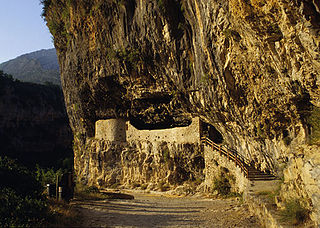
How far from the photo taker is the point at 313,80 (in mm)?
6191

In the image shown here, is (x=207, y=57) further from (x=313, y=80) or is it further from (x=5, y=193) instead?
(x=5, y=193)

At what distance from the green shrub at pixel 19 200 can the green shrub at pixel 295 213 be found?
18.9 ft

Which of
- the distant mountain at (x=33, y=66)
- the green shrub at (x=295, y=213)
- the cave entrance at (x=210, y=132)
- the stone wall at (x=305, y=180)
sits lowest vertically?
the green shrub at (x=295, y=213)

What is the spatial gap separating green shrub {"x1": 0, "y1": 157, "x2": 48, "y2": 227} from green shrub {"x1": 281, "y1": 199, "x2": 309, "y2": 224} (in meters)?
5.77

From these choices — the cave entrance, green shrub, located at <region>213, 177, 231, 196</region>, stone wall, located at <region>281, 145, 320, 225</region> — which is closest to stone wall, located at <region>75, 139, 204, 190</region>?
the cave entrance

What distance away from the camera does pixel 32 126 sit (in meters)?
48.9

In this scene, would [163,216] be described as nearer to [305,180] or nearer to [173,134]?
[305,180]

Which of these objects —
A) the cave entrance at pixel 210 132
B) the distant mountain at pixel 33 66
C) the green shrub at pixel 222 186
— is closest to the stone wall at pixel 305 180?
the green shrub at pixel 222 186

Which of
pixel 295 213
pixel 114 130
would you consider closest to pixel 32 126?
pixel 114 130

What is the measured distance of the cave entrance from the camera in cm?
1652

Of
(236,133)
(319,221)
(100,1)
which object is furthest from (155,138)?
(319,221)

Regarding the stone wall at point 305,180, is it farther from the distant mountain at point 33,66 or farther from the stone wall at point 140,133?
the distant mountain at point 33,66

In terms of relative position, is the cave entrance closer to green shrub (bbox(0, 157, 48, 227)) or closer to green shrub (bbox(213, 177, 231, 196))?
green shrub (bbox(213, 177, 231, 196))

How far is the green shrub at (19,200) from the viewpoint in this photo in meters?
6.07
